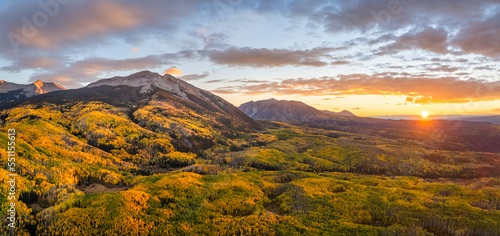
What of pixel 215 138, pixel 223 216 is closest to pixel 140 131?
pixel 215 138

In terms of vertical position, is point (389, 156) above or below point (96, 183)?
below

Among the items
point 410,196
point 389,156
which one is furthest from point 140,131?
point 389,156

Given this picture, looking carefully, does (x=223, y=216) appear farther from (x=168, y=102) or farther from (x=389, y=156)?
(x=168, y=102)

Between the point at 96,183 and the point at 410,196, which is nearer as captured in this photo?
the point at 96,183

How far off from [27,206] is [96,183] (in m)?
12.7

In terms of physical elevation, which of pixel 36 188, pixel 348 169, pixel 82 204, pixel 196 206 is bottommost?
pixel 348 169

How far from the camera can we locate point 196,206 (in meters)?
28.0

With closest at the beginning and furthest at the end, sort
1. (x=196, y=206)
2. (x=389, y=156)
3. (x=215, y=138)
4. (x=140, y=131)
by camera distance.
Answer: (x=196, y=206), (x=140, y=131), (x=389, y=156), (x=215, y=138)

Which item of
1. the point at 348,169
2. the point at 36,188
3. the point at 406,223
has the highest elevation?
the point at 36,188

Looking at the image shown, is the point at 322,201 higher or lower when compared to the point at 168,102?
lower

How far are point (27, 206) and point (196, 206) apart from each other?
53.7 feet

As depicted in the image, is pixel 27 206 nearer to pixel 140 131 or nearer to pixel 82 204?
pixel 82 204

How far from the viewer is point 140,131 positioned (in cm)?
8131

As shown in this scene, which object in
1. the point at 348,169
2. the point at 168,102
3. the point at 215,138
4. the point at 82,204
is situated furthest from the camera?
the point at 168,102
